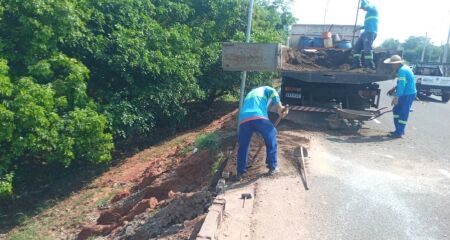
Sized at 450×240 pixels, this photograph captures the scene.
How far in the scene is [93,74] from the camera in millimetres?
9789

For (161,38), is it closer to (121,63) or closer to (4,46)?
(121,63)

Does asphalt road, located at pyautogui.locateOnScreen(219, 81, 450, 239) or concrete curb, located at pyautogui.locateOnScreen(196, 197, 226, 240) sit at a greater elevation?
concrete curb, located at pyautogui.locateOnScreen(196, 197, 226, 240)

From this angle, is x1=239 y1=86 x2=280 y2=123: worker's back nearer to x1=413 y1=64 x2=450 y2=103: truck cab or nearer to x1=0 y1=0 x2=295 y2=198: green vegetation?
x1=0 y1=0 x2=295 y2=198: green vegetation

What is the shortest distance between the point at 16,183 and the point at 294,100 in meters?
6.66

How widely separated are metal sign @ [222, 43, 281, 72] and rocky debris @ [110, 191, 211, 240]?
274cm

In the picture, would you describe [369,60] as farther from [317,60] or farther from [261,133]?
[261,133]

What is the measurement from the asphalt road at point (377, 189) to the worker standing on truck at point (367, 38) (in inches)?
71.9

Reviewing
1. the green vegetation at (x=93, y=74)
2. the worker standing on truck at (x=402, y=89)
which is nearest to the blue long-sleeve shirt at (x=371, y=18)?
the worker standing on truck at (x=402, y=89)

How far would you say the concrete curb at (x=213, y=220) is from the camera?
418 centimetres

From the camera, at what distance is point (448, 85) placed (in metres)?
20.5

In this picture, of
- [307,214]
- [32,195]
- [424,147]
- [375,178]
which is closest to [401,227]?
[307,214]

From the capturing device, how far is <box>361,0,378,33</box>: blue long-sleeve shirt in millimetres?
10164

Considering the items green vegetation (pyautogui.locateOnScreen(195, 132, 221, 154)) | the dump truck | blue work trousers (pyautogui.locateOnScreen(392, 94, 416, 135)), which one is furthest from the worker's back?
blue work trousers (pyautogui.locateOnScreen(392, 94, 416, 135))

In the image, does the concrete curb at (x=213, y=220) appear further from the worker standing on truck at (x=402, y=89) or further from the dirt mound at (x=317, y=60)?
the worker standing on truck at (x=402, y=89)
